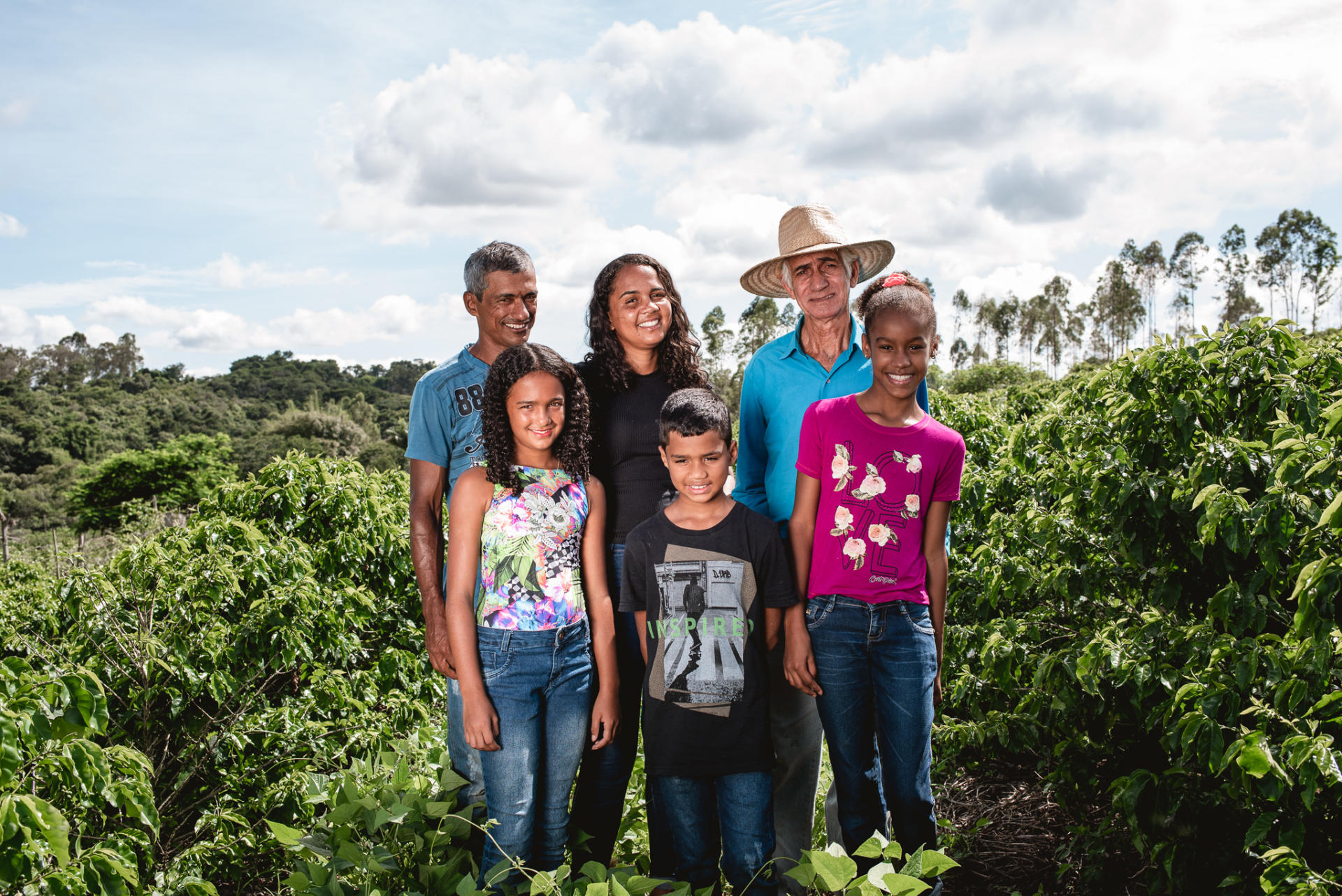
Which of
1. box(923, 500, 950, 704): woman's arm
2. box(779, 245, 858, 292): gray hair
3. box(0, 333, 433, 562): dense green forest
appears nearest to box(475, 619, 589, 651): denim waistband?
box(923, 500, 950, 704): woman's arm

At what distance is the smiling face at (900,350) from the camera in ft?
7.70

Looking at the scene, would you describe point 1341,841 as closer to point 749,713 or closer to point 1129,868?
point 1129,868

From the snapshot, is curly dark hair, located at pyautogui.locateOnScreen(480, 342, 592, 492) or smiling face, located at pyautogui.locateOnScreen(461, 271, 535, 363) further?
smiling face, located at pyautogui.locateOnScreen(461, 271, 535, 363)

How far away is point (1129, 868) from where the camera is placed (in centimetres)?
309

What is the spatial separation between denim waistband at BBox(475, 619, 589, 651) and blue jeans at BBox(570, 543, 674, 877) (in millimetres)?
201

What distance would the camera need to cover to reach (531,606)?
2357mm

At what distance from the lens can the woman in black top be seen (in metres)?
2.55

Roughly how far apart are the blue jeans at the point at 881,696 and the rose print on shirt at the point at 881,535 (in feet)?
0.54

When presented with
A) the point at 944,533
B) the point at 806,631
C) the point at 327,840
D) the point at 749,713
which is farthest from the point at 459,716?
the point at 944,533

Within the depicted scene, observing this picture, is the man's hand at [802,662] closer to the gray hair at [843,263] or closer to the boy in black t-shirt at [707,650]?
the boy in black t-shirt at [707,650]

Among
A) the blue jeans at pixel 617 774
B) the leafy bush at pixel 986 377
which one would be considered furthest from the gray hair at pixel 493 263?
the leafy bush at pixel 986 377

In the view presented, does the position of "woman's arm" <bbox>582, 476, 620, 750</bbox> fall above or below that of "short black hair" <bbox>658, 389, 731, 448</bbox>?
below

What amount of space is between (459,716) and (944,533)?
1523 millimetres

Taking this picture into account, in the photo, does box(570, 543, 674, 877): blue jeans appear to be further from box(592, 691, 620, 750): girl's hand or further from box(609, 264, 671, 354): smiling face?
box(609, 264, 671, 354): smiling face
